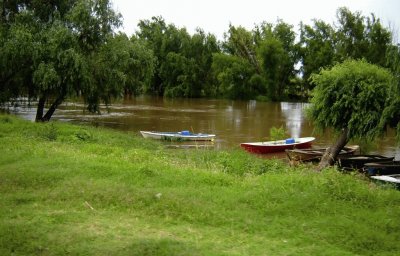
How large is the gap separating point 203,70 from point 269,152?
59.3 meters

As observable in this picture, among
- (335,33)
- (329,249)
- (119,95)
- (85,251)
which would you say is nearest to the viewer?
(85,251)

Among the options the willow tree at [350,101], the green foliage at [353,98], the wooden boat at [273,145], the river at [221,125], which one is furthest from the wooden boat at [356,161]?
the wooden boat at [273,145]

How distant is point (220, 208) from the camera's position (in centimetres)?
838

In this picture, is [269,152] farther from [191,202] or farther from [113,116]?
[113,116]

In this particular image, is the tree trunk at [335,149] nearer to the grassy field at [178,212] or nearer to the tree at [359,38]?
the grassy field at [178,212]

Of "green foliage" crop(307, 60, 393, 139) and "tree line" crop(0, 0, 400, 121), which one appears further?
"tree line" crop(0, 0, 400, 121)

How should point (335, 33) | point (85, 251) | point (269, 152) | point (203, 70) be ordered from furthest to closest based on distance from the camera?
point (203, 70) < point (335, 33) < point (269, 152) < point (85, 251)

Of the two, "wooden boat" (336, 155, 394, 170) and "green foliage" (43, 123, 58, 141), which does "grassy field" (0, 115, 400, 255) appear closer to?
"green foliage" (43, 123, 58, 141)

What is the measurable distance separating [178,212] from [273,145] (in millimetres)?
16876

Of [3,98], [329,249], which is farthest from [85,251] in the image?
[3,98]

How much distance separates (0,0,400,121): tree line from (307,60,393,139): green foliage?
4.74 m

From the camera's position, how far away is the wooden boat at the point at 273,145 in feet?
78.1

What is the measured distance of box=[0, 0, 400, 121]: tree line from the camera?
25.2 m

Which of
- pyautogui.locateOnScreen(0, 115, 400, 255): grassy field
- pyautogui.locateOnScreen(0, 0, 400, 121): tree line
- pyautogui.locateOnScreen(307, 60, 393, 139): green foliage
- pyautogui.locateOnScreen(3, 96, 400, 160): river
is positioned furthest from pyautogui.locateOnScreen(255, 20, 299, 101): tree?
pyautogui.locateOnScreen(0, 115, 400, 255): grassy field
